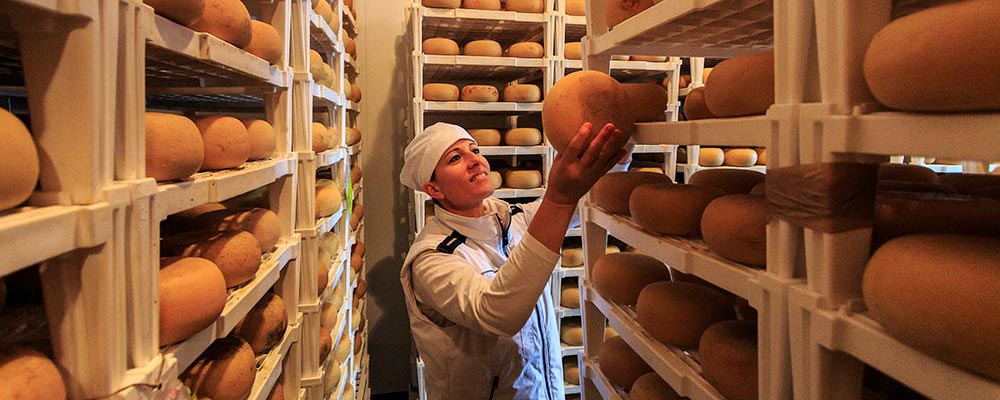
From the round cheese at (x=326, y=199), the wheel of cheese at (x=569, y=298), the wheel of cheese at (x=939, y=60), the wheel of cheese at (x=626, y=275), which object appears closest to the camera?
the wheel of cheese at (x=939, y=60)

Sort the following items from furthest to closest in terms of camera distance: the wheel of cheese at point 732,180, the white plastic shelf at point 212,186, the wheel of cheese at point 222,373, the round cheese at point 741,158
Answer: the round cheese at point 741,158 → the wheel of cheese at point 732,180 → the wheel of cheese at point 222,373 → the white plastic shelf at point 212,186

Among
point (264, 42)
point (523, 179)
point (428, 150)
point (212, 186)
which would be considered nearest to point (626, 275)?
point (428, 150)

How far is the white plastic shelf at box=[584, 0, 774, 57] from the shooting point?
2.79ft

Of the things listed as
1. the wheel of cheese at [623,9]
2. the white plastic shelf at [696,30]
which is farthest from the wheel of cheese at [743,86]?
the wheel of cheese at [623,9]

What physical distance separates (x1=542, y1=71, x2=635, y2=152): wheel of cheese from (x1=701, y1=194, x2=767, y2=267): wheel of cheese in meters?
0.27

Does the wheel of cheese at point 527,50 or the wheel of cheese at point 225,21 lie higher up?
the wheel of cheese at point 527,50

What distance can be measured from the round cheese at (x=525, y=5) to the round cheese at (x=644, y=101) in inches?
65.3

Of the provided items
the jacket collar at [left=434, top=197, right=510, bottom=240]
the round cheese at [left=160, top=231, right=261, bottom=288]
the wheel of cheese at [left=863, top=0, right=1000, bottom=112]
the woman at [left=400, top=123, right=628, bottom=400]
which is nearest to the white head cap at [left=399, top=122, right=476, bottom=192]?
the woman at [left=400, top=123, right=628, bottom=400]

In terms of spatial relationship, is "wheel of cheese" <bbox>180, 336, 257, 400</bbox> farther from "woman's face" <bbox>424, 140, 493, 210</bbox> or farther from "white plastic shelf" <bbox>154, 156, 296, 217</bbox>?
"woman's face" <bbox>424, 140, 493, 210</bbox>

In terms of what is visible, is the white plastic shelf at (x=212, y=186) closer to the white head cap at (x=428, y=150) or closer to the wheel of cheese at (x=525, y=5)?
the white head cap at (x=428, y=150)

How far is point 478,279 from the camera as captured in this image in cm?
133

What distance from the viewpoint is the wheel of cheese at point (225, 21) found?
0.94 m

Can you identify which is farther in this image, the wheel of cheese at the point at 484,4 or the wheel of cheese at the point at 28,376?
the wheel of cheese at the point at 484,4

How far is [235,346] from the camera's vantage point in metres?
1.05
